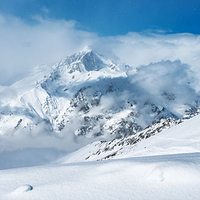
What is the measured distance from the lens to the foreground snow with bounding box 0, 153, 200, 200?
6297 mm

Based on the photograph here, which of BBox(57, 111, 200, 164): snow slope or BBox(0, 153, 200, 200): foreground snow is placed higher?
BBox(57, 111, 200, 164): snow slope

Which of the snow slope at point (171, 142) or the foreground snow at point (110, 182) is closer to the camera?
the foreground snow at point (110, 182)

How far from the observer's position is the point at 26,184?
23.1ft

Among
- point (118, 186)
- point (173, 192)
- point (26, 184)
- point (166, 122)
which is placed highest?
point (166, 122)

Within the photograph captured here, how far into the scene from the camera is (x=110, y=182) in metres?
7.01

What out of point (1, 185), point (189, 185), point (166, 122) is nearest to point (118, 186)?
point (189, 185)

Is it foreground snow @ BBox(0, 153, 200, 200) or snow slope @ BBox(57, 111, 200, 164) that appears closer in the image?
foreground snow @ BBox(0, 153, 200, 200)

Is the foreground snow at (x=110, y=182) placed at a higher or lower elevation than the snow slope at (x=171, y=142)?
lower

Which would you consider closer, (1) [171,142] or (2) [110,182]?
(2) [110,182]

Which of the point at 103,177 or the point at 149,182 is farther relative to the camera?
the point at 103,177

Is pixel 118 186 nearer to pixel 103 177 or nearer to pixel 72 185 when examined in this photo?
pixel 103 177

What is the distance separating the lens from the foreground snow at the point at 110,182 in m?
6.30

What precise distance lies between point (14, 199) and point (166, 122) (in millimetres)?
78231

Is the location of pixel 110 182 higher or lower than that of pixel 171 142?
lower
